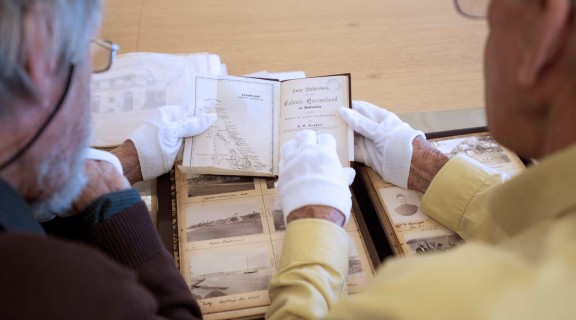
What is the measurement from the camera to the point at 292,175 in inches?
33.7

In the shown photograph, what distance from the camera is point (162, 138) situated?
0.93 meters

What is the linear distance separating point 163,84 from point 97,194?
0.43m

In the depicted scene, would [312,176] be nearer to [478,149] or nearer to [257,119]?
[257,119]

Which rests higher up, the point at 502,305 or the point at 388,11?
the point at 388,11

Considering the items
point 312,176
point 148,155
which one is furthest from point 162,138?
point 312,176

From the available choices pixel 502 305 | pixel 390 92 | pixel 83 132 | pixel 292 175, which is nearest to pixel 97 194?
pixel 83 132

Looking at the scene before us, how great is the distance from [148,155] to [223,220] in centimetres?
17

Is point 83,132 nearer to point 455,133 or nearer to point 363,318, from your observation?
point 363,318

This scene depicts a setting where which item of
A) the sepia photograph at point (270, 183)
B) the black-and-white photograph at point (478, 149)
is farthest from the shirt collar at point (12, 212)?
the black-and-white photograph at point (478, 149)

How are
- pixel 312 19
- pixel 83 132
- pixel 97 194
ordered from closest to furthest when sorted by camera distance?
1. pixel 83 132
2. pixel 97 194
3. pixel 312 19

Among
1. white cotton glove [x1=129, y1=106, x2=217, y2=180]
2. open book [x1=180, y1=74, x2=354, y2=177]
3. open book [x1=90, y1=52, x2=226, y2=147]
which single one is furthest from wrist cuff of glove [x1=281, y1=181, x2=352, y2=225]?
open book [x1=90, y1=52, x2=226, y2=147]

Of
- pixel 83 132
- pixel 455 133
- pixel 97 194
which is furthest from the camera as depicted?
pixel 455 133

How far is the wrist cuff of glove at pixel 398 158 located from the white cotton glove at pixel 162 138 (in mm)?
308

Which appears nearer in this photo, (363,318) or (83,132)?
(363,318)
